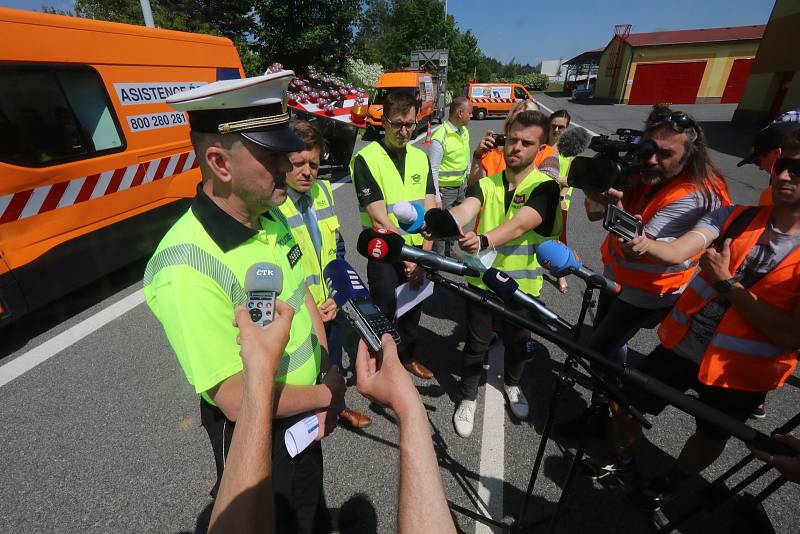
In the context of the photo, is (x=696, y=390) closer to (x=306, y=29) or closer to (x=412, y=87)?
(x=412, y=87)

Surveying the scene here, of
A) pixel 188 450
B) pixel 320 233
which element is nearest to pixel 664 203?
pixel 320 233

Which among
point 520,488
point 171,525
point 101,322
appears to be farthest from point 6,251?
point 520,488

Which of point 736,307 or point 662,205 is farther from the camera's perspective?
point 662,205

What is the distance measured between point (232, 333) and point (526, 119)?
2.07 m

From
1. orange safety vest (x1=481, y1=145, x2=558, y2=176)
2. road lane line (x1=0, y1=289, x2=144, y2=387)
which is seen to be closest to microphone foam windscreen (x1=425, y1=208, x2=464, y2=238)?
orange safety vest (x1=481, y1=145, x2=558, y2=176)

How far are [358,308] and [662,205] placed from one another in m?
1.77

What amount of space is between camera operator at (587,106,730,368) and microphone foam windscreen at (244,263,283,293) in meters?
1.63

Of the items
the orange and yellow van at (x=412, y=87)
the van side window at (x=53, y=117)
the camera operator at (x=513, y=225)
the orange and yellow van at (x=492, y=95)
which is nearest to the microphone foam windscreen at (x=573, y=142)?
the camera operator at (x=513, y=225)

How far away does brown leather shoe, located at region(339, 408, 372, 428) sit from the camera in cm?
265

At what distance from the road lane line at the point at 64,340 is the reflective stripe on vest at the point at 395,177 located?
120 inches

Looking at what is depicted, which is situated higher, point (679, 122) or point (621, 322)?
point (679, 122)

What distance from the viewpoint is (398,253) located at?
123 cm

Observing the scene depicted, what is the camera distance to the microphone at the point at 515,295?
1105 mm

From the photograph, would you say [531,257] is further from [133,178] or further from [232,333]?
[133,178]
